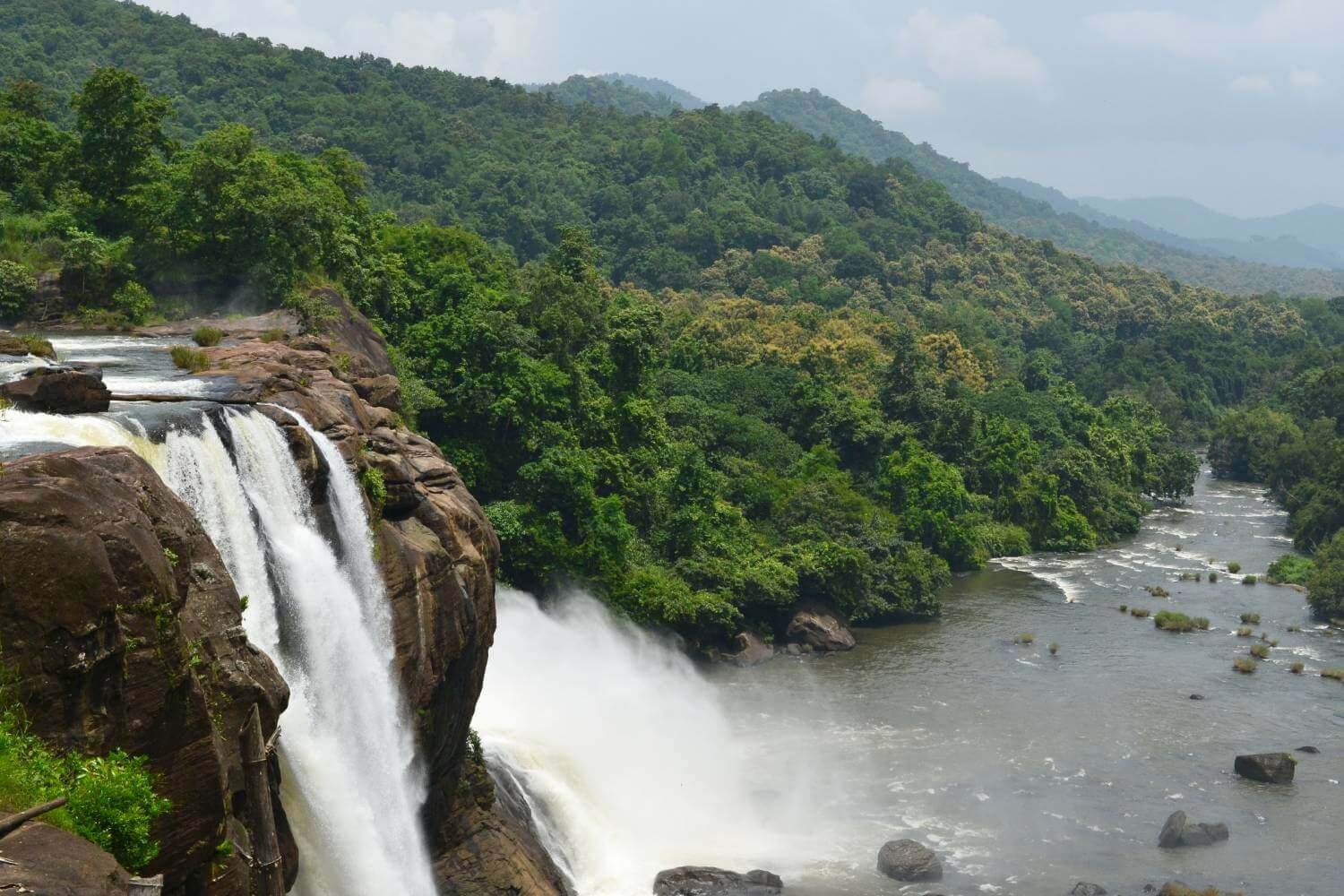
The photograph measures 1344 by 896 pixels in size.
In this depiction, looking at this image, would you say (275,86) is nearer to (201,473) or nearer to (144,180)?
(144,180)

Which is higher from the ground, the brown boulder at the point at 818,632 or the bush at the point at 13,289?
the bush at the point at 13,289

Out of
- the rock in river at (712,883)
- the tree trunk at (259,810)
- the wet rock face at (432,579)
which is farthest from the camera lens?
the rock in river at (712,883)

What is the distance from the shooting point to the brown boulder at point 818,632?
45.3m

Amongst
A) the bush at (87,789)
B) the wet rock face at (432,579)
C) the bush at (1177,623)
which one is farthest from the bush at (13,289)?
the bush at (1177,623)

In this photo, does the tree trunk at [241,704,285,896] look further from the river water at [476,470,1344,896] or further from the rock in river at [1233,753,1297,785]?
the rock in river at [1233,753,1297,785]

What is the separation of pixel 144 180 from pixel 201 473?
70.7 feet

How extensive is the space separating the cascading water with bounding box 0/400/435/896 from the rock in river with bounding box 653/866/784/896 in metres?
6.30

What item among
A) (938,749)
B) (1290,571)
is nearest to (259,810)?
(938,749)

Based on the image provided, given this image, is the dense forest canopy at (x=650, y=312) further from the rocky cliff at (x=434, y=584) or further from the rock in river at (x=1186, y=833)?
the rock in river at (x=1186, y=833)

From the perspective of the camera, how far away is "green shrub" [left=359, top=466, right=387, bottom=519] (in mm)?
22672

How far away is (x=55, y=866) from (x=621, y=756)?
22.9m

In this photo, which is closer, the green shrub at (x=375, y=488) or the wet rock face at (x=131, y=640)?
the wet rock face at (x=131, y=640)

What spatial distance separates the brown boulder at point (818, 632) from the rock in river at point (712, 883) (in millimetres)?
18740

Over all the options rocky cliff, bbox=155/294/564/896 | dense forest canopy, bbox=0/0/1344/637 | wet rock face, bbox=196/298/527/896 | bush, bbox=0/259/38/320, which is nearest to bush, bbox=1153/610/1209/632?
dense forest canopy, bbox=0/0/1344/637
